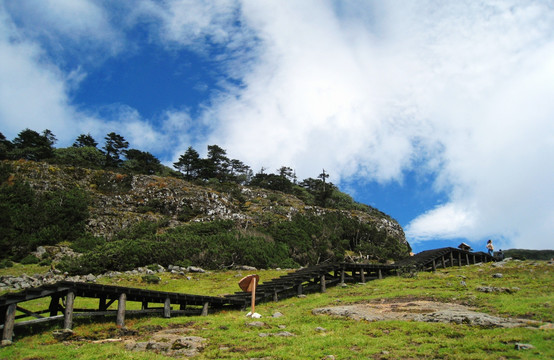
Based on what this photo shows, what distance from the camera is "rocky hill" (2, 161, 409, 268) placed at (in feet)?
149

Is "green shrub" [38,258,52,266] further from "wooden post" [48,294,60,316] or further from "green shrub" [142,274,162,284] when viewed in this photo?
"wooden post" [48,294,60,316]

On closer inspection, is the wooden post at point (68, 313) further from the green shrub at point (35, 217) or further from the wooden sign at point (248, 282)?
the green shrub at point (35, 217)

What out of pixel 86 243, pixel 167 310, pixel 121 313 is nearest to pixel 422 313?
pixel 167 310

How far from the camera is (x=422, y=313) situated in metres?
13.5

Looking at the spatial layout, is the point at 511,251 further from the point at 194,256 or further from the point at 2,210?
the point at 2,210

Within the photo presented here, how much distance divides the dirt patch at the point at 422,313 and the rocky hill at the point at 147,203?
32.3 meters

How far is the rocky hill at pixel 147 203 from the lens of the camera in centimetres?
4534

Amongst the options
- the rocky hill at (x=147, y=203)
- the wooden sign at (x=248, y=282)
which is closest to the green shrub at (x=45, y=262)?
the rocky hill at (x=147, y=203)

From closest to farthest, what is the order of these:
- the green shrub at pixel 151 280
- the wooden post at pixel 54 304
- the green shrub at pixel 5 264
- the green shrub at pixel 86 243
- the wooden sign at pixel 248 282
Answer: the wooden post at pixel 54 304
the wooden sign at pixel 248 282
the green shrub at pixel 151 280
the green shrub at pixel 5 264
the green shrub at pixel 86 243

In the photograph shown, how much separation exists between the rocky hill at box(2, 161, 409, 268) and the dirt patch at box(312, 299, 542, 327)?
3230 centimetres

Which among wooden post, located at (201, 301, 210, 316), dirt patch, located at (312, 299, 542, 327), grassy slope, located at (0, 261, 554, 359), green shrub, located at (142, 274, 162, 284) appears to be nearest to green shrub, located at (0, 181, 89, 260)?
green shrub, located at (142, 274, 162, 284)

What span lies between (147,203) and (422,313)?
46.8 metres

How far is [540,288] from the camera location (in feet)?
55.3

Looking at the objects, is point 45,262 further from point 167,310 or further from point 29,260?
point 167,310
